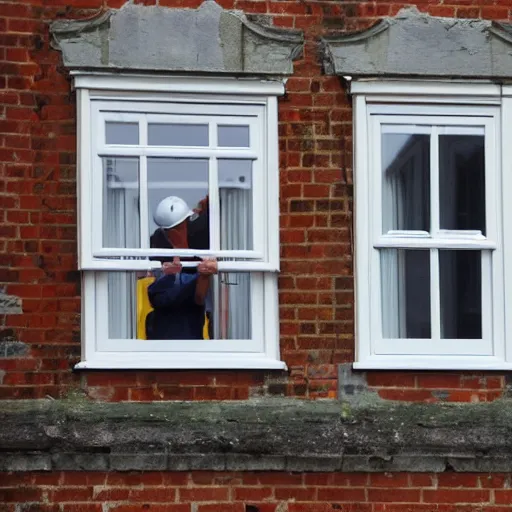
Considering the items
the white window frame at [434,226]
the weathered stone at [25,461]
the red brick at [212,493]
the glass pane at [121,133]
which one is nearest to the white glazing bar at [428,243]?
the white window frame at [434,226]

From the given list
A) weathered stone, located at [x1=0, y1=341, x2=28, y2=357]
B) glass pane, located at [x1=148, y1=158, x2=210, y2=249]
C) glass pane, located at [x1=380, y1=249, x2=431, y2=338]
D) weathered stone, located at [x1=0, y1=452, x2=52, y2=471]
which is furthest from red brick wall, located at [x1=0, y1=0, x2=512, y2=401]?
glass pane, located at [x1=148, y1=158, x2=210, y2=249]

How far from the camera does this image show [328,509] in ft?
28.9

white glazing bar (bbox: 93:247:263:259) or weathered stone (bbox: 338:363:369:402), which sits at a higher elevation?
white glazing bar (bbox: 93:247:263:259)

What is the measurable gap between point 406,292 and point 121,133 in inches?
79.3

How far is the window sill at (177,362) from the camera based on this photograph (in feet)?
29.1

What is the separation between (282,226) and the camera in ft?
29.7

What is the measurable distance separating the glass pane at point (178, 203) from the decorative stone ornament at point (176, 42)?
0.59 meters

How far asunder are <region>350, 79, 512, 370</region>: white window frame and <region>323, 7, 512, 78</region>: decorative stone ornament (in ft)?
0.28

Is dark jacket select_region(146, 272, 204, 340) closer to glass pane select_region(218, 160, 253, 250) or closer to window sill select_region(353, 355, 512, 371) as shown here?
glass pane select_region(218, 160, 253, 250)

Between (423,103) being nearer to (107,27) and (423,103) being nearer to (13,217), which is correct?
(107,27)

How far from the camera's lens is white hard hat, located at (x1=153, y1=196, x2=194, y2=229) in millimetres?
9039

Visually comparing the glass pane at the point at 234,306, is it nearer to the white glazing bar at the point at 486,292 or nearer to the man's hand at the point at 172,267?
the man's hand at the point at 172,267

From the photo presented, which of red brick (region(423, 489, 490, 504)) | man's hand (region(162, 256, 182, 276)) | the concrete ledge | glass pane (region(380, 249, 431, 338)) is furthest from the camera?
glass pane (region(380, 249, 431, 338))

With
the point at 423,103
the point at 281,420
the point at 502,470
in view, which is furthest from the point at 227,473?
the point at 423,103
